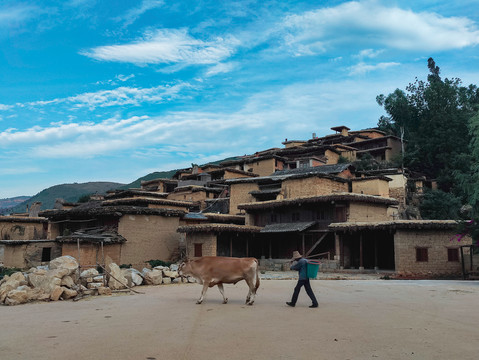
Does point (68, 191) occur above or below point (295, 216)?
above

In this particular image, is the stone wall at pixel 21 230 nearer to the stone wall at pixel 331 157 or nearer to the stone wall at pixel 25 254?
the stone wall at pixel 25 254

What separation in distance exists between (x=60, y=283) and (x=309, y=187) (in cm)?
2336

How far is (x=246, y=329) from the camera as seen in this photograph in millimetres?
8227

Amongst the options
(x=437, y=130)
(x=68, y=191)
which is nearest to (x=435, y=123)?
(x=437, y=130)

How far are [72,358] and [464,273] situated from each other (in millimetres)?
21743

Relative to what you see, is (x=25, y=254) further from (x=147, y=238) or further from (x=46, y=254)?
(x=147, y=238)

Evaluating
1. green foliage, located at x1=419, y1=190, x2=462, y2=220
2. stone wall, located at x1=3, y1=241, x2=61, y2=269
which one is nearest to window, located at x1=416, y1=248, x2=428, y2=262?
green foliage, located at x1=419, y1=190, x2=462, y2=220

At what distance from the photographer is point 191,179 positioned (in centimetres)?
5975

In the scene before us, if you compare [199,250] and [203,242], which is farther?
[199,250]

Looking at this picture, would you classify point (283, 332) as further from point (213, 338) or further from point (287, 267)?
point (287, 267)

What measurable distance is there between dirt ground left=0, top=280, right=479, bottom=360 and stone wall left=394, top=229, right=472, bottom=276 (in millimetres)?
11767

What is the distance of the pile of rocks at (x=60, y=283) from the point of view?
14.0m

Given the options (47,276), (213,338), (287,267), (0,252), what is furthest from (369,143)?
(213,338)

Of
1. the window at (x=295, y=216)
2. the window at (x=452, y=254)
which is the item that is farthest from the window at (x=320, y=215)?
the window at (x=452, y=254)
